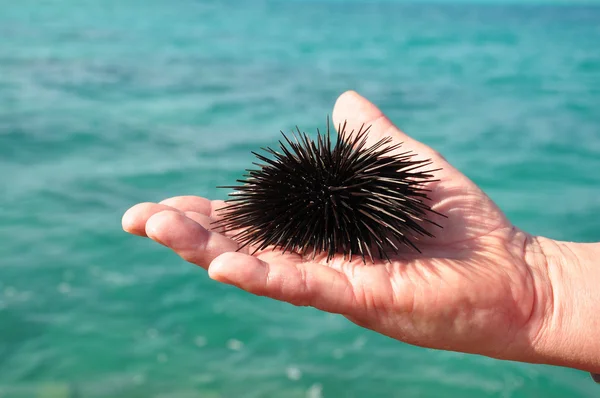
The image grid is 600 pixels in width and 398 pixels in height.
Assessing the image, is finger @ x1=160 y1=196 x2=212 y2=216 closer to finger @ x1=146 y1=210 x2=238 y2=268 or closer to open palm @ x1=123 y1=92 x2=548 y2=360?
open palm @ x1=123 y1=92 x2=548 y2=360

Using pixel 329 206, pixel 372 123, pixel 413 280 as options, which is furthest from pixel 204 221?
pixel 372 123

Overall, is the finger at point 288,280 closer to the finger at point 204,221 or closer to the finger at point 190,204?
the finger at point 204,221

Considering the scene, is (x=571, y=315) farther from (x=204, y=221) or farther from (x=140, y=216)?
(x=140, y=216)

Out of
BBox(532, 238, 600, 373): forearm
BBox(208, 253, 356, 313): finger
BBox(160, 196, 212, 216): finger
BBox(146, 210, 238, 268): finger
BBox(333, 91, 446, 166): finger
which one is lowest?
BBox(532, 238, 600, 373): forearm

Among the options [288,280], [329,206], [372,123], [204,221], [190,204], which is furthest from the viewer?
[372,123]

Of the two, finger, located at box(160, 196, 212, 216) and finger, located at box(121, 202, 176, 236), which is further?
finger, located at box(160, 196, 212, 216)

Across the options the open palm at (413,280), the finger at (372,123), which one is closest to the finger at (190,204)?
the open palm at (413,280)

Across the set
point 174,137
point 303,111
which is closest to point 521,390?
point 174,137

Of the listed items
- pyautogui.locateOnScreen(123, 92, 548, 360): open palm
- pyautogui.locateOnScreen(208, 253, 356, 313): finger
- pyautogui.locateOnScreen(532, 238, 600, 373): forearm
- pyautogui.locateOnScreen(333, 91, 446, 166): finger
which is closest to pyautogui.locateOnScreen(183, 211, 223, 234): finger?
pyautogui.locateOnScreen(123, 92, 548, 360): open palm
